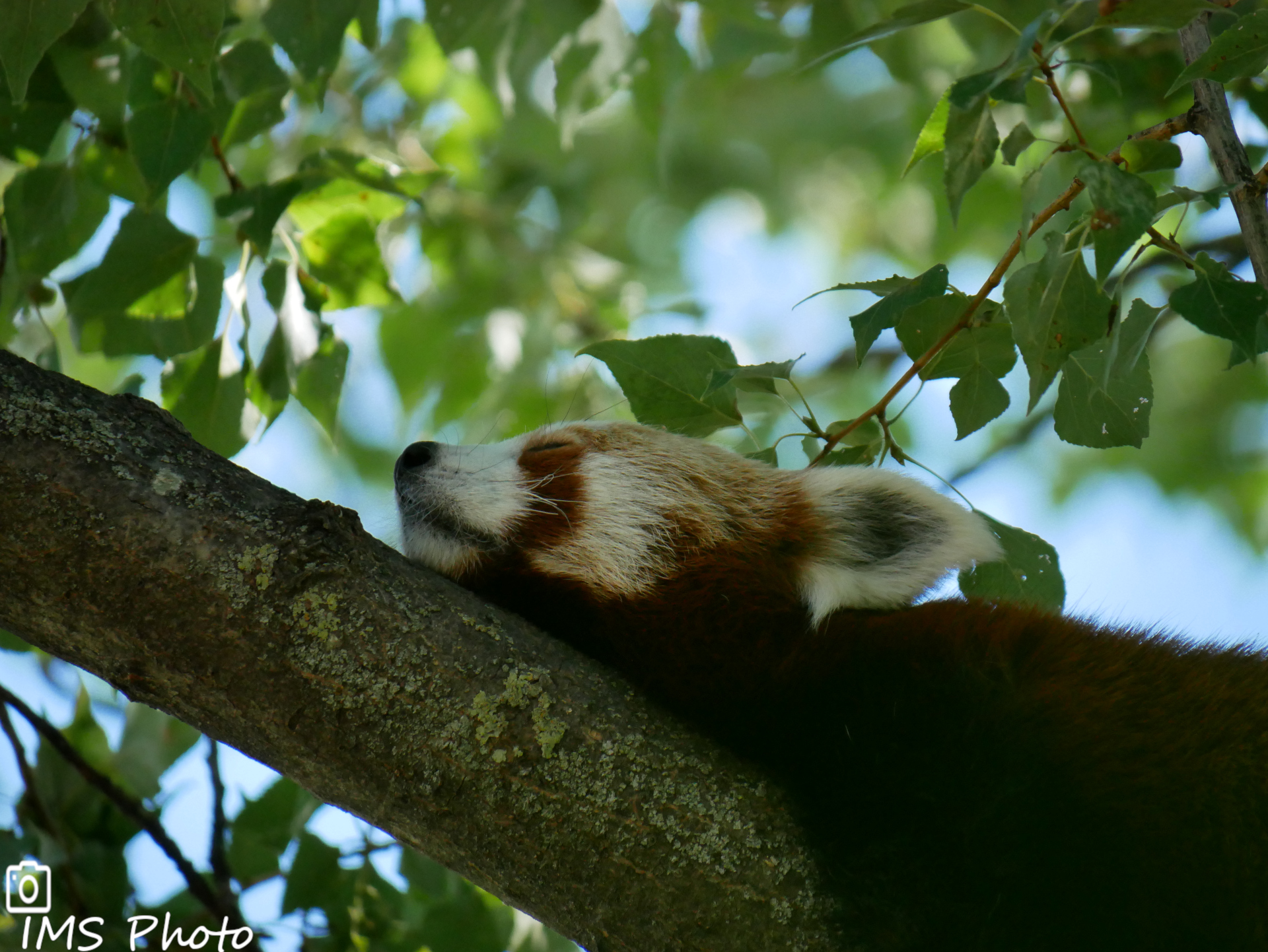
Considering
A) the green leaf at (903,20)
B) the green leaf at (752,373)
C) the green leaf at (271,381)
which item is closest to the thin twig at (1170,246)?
the green leaf at (903,20)

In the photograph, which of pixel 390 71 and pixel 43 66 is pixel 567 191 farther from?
pixel 43 66

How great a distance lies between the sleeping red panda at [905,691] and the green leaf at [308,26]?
976 mm

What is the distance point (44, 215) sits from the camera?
273cm

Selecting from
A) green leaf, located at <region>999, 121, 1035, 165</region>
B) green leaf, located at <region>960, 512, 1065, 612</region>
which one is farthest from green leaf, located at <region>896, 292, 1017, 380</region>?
green leaf, located at <region>960, 512, 1065, 612</region>

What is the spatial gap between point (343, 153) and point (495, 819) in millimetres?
1841

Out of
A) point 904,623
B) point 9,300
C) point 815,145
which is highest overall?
point 815,145

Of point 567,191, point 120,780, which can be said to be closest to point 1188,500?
point 567,191

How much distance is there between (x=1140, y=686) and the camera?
206 cm

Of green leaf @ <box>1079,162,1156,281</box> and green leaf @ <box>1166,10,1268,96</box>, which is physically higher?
green leaf @ <box>1166,10,1268,96</box>

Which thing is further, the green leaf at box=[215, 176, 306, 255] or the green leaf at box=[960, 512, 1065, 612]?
the green leaf at box=[960, 512, 1065, 612]

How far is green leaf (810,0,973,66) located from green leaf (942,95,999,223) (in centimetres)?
21

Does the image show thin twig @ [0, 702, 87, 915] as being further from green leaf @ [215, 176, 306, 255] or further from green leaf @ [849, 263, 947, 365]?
green leaf @ [849, 263, 947, 365]

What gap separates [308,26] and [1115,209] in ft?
6.34

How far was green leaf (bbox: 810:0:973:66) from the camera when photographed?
1.95m
